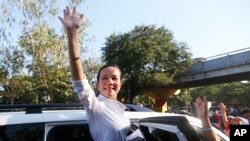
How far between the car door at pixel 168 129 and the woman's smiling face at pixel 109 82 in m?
0.35

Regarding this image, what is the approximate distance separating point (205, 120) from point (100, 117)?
0.75 meters

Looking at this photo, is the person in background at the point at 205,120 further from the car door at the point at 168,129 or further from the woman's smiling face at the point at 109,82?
the woman's smiling face at the point at 109,82

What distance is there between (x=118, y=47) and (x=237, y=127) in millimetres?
40287

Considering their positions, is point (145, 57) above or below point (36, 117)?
above

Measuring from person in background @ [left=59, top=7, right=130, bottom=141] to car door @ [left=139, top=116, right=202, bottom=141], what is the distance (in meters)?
0.22

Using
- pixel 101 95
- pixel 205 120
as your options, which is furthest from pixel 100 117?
pixel 205 120

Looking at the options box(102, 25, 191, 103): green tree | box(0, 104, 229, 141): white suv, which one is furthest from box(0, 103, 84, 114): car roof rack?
box(102, 25, 191, 103): green tree

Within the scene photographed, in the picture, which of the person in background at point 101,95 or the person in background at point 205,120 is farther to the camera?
the person in background at point 101,95

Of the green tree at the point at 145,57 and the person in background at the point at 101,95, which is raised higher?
the green tree at the point at 145,57

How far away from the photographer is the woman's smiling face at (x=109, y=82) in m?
2.71

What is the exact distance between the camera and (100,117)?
102 inches

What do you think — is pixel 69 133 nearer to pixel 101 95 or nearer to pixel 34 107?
pixel 34 107

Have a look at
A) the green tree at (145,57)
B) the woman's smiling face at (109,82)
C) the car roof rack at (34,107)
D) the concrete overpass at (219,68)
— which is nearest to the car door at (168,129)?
the woman's smiling face at (109,82)

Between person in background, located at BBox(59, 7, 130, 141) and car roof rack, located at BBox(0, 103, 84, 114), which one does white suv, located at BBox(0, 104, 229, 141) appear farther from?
person in background, located at BBox(59, 7, 130, 141)
